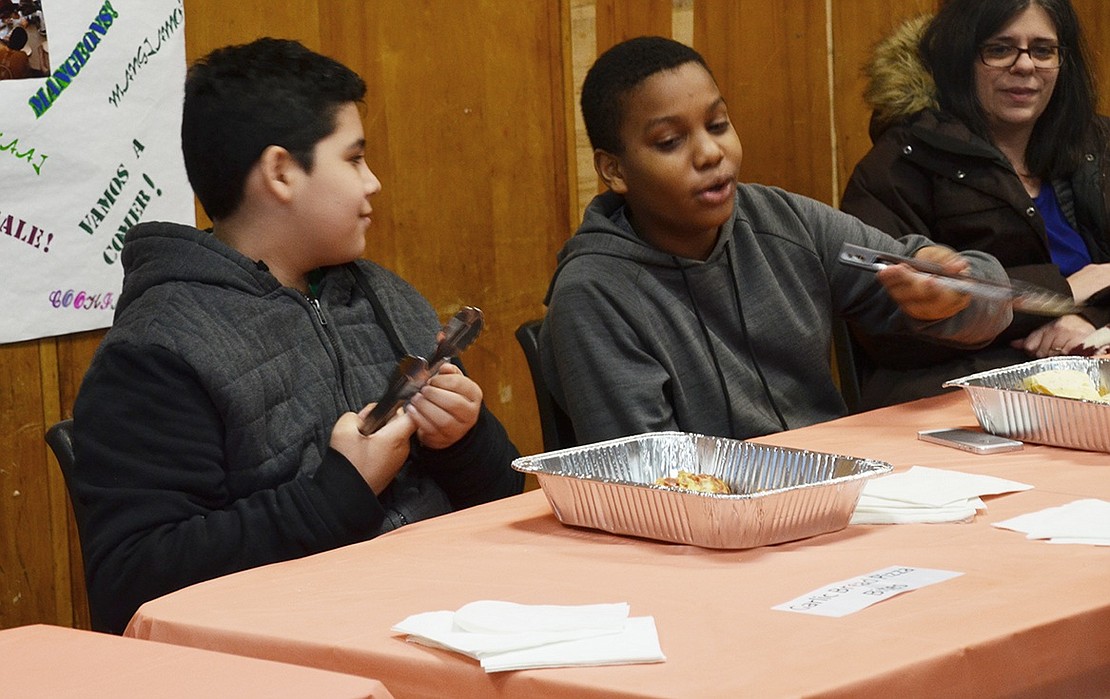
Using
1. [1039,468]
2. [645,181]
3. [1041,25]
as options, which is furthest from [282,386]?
[1041,25]

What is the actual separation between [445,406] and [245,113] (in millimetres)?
504


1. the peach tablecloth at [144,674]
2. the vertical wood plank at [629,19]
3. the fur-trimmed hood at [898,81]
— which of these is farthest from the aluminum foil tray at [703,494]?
the vertical wood plank at [629,19]

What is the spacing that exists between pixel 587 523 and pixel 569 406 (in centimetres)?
69

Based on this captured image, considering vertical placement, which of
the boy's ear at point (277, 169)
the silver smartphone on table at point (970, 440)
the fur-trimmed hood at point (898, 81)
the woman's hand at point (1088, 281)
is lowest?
the silver smartphone on table at point (970, 440)

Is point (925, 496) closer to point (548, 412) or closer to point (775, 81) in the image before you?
point (548, 412)

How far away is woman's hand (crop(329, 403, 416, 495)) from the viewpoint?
1724 millimetres

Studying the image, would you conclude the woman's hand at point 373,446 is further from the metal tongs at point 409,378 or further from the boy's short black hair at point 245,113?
the boy's short black hair at point 245,113

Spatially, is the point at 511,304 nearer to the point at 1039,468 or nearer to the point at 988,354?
the point at 988,354

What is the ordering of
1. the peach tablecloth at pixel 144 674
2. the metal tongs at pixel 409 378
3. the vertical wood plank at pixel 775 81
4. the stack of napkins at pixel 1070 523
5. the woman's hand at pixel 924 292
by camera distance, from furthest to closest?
the vertical wood plank at pixel 775 81 < the woman's hand at pixel 924 292 < the metal tongs at pixel 409 378 < the stack of napkins at pixel 1070 523 < the peach tablecloth at pixel 144 674

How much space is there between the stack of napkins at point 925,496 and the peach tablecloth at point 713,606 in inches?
0.7

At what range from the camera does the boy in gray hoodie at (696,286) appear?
223cm

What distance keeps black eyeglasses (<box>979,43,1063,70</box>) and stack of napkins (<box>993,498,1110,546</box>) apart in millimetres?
1621

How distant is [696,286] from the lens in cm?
237

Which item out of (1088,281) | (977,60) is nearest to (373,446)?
(1088,281)
